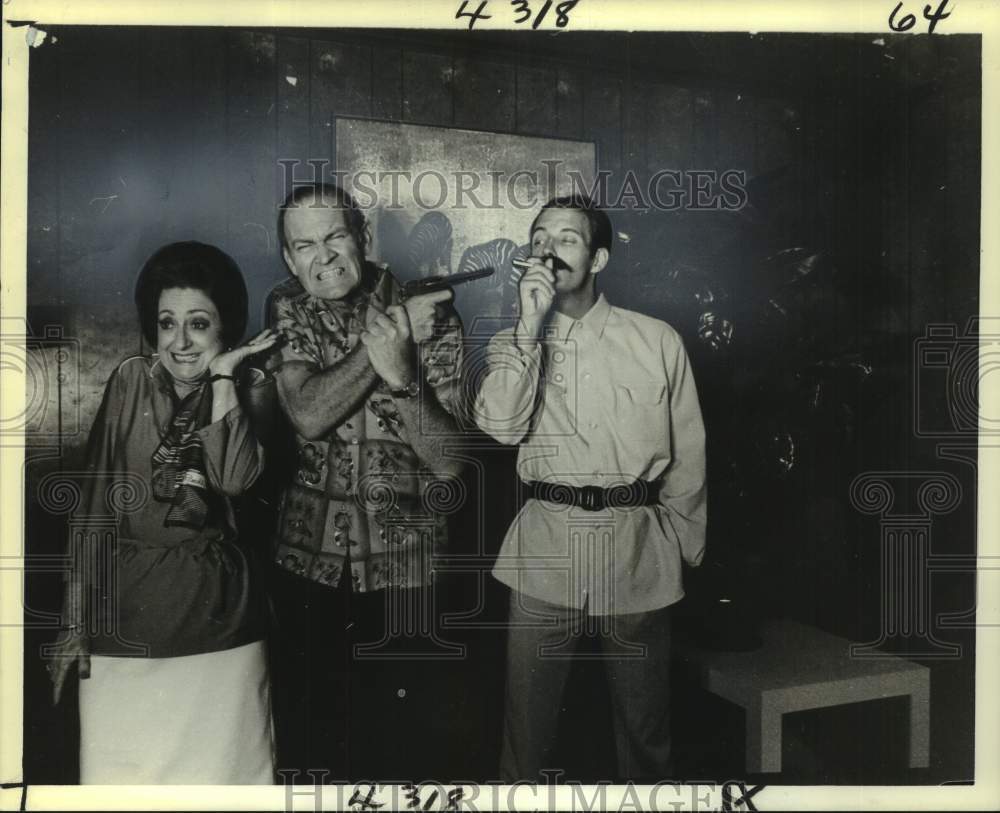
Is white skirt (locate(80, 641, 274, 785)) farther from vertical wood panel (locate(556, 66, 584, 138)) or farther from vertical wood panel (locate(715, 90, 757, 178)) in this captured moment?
vertical wood panel (locate(715, 90, 757, 178))

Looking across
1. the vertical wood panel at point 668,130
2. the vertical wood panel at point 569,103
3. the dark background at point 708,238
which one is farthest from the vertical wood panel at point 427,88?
the vertical wood panel at point 668,130

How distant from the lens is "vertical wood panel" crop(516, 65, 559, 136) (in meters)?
1.99

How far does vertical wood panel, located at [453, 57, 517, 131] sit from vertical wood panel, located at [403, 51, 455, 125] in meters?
0.02

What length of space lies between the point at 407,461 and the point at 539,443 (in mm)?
306

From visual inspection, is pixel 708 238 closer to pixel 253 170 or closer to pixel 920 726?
pixel 253 170

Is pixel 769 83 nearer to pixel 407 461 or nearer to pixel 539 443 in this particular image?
pixel 539 443

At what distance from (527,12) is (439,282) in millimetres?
666

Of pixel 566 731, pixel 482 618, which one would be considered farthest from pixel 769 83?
pixel 566 731

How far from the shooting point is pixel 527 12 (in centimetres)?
201

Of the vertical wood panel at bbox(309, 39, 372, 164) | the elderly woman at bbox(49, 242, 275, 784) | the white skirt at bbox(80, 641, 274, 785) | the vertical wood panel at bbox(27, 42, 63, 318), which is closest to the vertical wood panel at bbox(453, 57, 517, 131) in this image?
the vertical wood panel at bbox(309, 39, 372, 164)

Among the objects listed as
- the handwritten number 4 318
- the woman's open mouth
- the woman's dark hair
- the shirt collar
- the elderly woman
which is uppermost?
the handwritten number 4 318

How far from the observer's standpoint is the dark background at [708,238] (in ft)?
6.46

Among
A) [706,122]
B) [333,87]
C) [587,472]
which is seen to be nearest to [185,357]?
[333,87]

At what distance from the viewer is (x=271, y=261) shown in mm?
1966
